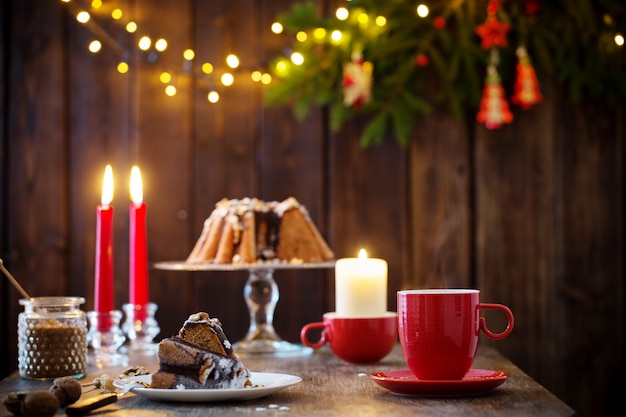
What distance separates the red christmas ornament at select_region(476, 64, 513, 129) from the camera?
256 cm

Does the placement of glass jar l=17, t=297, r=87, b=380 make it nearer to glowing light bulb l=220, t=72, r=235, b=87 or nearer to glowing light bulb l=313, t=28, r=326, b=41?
glowing light bulb l=220, t=72, r=235, b=87

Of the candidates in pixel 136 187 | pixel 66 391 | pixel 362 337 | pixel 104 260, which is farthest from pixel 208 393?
pixel 136 187

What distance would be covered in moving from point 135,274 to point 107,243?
0.11 metres

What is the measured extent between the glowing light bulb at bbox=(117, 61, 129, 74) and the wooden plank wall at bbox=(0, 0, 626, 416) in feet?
0.07

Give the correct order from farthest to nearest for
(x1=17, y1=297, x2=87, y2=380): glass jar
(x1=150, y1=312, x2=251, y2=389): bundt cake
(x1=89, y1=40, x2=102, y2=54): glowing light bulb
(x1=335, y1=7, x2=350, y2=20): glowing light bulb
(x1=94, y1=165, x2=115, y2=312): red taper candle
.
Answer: (x1=335, y1=7, x2=350, y2=20): glowing light bulb < (x1=89, y1=40, x2=102, y2=54): glowing light bulb < (x1=94, y1=165, x2=115, y2=312): red taper candle < (x1=17, y1=297, x2=87, y2=380): glass jar < (x1=150, y1=312, x2=251, y2=389): bundt cake

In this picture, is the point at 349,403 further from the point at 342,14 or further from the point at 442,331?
the point at 342,14

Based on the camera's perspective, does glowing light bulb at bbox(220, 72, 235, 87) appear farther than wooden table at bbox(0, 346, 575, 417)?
Yes

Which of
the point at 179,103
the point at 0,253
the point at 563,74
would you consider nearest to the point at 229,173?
the point at 179,103

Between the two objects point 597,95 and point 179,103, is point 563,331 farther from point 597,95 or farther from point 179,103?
point 179,103

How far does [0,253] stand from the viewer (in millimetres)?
2631

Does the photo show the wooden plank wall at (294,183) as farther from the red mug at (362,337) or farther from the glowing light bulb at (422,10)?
the red mug at (362,337)

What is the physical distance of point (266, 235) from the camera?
1.94 meters

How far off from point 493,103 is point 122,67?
3.70ft

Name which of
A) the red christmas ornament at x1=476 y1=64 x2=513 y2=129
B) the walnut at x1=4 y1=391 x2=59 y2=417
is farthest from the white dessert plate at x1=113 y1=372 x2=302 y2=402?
the red christmas ornament at x1=476 y1=64 x2=513 y2=129
